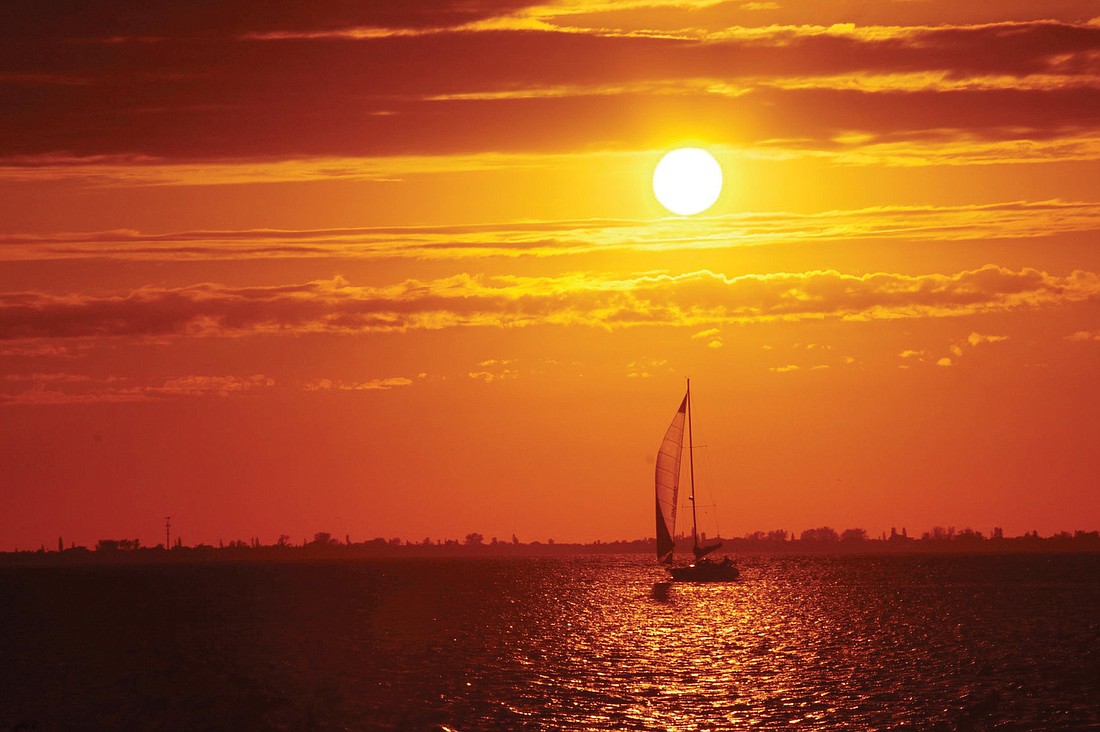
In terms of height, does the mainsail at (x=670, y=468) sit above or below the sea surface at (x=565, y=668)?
above

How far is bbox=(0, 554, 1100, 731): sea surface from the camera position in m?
67.0

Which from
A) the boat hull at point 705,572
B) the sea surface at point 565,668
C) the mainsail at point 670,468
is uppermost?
the mainsail at point 670,468

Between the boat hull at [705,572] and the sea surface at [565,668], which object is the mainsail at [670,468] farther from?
the sea surface at [565,668]

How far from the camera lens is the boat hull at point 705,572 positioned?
187000 mm

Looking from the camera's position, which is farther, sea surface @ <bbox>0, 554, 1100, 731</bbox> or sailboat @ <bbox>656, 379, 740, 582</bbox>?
sailboat @ <bbox>656, 379, 740, 582</bbox>

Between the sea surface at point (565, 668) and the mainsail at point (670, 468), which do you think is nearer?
the sea surface at point (565, 668)

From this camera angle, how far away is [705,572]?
18850 centimetres

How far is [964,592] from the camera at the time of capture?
621 feet

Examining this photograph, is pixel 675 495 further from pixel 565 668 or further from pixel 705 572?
pixel 565 668

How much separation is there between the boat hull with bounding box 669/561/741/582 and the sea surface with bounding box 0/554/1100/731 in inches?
1093

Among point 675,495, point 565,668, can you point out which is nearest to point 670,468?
point 675,495

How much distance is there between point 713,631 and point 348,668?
38.1 metres

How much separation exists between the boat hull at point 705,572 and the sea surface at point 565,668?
27.8 metres

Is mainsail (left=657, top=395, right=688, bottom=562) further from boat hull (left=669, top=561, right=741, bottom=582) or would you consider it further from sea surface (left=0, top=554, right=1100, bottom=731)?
sea surface (left=0, top=554, right=1100, bottom=731)
